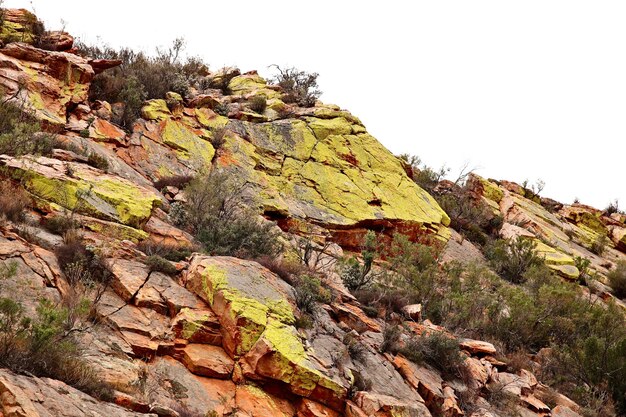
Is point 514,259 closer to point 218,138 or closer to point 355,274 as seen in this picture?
point 355,274

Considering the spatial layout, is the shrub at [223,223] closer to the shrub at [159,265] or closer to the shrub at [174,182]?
the shrub at [174,182]

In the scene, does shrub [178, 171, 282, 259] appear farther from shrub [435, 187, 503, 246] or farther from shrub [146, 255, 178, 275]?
shrub [435, 187, 503, 246]

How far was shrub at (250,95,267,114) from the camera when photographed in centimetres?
2108

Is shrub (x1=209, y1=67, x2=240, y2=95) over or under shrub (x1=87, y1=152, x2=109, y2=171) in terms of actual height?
over

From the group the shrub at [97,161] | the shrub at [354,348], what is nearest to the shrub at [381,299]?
the shrub at [354,348]

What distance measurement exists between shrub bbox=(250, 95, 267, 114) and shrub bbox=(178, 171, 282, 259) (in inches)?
274

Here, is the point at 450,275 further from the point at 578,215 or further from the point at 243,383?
the point at 578,215

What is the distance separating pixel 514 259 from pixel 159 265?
1495 centimetres

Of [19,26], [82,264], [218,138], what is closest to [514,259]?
[218,138]

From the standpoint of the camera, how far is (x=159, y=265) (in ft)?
30.2

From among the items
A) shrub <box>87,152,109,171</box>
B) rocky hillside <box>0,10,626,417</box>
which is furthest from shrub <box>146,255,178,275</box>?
shrub <box>87,152,109,171</box>

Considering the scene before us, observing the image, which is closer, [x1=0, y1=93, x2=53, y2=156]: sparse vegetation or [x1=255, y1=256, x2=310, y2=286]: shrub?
[x1=0, y1=93, x2=53, y2=156]: sparse vegetation

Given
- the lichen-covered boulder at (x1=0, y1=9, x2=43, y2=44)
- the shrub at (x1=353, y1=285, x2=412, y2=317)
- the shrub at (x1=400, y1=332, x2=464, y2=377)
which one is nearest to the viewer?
the shrub at (x1=400, y1=332, x2=464, y2=377)

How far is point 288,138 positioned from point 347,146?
2600 mm
